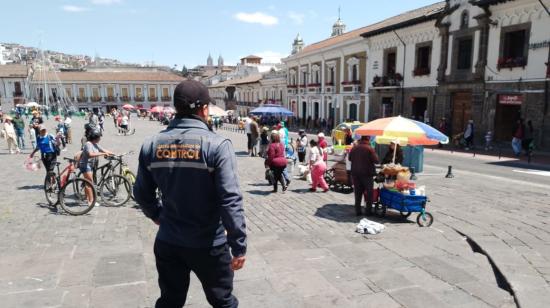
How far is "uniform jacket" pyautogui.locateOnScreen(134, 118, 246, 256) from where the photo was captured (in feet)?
7.98

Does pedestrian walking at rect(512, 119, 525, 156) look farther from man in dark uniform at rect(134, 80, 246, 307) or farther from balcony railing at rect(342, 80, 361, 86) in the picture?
man in dark uniform at rect(134, 80, 246, 307)

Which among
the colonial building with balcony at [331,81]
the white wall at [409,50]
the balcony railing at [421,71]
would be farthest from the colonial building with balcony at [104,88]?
the balcony railing at [421,71]

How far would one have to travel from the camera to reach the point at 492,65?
20.3 meters

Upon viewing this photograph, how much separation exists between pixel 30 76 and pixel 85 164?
263 ft

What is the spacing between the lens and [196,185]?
2.46 metres

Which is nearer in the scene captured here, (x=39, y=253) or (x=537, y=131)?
(x=39, y=253)

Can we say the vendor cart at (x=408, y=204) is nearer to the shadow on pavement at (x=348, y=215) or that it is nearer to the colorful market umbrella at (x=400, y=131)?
the shadow on pavement at (x=348, y=215)

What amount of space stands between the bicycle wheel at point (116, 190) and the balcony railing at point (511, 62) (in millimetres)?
19196

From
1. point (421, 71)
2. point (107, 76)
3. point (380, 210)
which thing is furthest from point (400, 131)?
point (107, 76)

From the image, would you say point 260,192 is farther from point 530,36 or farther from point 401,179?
point 530,36

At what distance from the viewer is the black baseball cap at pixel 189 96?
8.29 ft

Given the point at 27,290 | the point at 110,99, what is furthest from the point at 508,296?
the point at 110,99

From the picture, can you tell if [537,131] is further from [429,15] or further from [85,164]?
[85,164]

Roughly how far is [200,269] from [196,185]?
578mm
